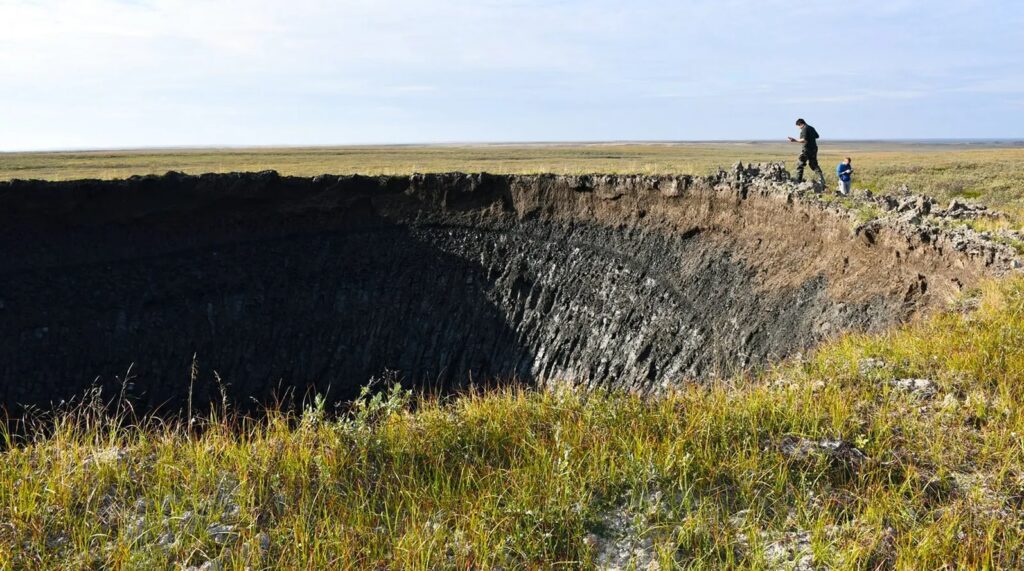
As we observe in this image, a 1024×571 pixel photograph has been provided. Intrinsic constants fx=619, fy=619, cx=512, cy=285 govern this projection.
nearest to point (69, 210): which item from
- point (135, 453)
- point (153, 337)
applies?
point (153, 337)

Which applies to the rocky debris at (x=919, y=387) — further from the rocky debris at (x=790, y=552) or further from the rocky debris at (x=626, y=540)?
the rocky debris at (x=626, y=540)

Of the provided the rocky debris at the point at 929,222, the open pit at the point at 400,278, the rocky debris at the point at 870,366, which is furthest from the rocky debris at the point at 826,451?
the open pit at the point at 400,278

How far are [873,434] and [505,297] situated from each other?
1525cm

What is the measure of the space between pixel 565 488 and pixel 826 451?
6.30 feet

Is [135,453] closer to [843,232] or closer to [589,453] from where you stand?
[589,453]

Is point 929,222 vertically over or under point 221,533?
over

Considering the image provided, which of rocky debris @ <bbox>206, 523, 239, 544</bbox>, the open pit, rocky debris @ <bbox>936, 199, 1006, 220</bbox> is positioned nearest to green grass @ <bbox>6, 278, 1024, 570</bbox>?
rocky debris @ <bbox>206, 523, 239, 544</bbox>

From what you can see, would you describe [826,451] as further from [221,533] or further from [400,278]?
[400,278]

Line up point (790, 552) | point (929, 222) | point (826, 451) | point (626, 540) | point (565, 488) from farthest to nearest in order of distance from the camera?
point (929, 222)
point (826, 451)
point (565, 488)
point (626, 540)
point (790, 552)

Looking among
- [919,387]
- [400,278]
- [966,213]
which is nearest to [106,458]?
[919,387]

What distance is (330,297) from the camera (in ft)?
66.3

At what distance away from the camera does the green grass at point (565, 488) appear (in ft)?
11.6

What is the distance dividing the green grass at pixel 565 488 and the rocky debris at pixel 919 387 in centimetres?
6

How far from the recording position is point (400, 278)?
68.0 feet
